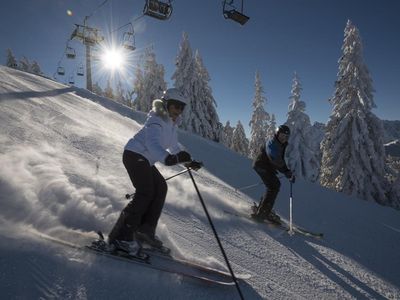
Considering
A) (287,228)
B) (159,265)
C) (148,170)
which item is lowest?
(159,265)

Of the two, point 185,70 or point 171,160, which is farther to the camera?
point 185,70

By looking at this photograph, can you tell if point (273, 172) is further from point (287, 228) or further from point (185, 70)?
point (185, 70)

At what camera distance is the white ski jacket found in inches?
140

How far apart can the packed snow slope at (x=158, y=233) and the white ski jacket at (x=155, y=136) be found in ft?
4.13

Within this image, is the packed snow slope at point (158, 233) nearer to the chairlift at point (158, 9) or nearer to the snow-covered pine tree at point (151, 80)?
the chairlift at point (158, 9)

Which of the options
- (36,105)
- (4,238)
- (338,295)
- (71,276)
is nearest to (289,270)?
(338,295)

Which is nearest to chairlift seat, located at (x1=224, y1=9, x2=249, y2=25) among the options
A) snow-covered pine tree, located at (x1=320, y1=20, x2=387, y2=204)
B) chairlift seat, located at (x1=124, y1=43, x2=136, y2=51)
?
chairlift seat, located at (x1=124, y1=43, x2=136, y2=51)

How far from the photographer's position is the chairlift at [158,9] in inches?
502

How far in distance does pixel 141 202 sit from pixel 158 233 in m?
0.93

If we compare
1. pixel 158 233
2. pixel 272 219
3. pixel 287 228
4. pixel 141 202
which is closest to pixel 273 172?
pixel 272 219

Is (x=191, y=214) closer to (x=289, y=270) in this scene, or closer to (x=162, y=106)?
(x=289, y=270)

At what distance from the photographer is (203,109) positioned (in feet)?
117

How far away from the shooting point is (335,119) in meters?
23.0

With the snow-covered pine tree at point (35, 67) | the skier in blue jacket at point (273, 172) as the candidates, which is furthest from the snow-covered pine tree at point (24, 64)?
the skier in blue jacket at point (273, 172)
